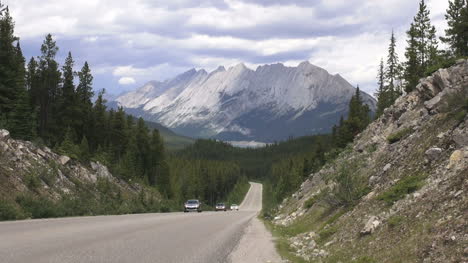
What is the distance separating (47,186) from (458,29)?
45047mm

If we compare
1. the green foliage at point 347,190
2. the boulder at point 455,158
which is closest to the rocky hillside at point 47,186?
the green foliage at point 347,190

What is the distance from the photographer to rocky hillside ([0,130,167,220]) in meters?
26.3

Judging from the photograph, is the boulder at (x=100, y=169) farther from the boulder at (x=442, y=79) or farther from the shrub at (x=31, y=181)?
the boulder at (x=442, y=79)

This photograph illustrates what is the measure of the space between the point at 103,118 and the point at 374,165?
2525 inches

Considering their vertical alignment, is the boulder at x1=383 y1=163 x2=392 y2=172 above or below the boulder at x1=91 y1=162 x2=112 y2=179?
above

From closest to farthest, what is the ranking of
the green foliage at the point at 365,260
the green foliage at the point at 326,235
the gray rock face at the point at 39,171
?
the green foliage at the point at 365,260 → the green foliage at the point at 326,235 → the gray rock face at the point at 39,171

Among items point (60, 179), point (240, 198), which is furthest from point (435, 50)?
point (240, 198)

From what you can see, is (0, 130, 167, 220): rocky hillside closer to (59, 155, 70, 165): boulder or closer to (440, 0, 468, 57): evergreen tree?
(59, 155, 70, 165): boulder

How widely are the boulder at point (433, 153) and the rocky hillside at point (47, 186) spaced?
19.5 meters

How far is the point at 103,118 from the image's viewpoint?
257 feet

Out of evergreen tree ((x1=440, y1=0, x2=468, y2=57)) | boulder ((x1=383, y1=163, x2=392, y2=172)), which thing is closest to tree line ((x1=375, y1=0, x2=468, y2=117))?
evergreen tree ((x1=440, y1=0, x2=468, y2=57))

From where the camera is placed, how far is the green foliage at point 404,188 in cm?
1342

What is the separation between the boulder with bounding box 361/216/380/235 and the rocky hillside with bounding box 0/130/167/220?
58.1ft

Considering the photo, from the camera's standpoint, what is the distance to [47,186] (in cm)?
3428
